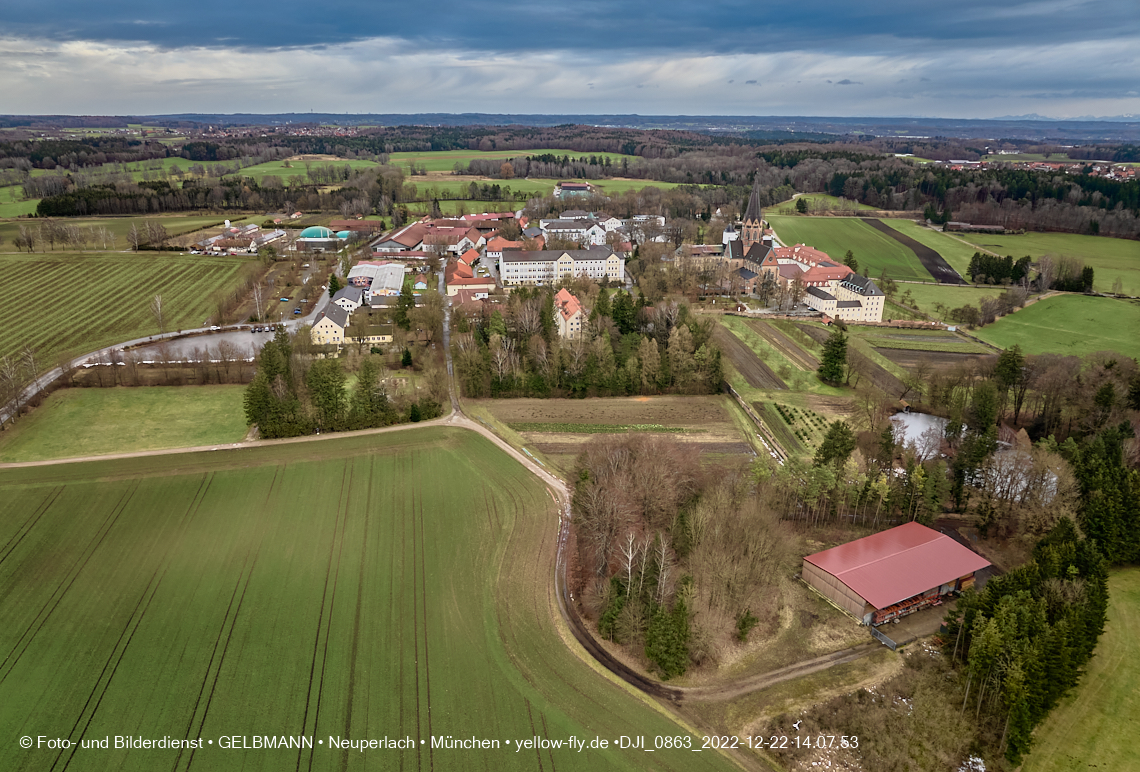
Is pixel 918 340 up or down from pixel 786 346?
up

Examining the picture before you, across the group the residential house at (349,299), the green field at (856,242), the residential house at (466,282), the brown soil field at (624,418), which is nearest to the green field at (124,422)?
the brown soil field at (624,418)

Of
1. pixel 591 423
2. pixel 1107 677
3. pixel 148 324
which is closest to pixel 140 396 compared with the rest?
pixel 148 324

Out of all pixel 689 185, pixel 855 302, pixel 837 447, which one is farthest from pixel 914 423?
pixel 689 185

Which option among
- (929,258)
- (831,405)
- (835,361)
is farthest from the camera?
(929,258)

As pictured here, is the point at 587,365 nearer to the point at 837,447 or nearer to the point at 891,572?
the point at 837,447

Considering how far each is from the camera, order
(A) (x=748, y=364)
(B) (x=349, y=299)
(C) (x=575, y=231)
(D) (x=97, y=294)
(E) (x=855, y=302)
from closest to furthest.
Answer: (A) (x=748, y=364), (B) (x=349, y=299), (E) (x=855, y=302), (D) (x=97, y=294), (C) (x=575, y=231)

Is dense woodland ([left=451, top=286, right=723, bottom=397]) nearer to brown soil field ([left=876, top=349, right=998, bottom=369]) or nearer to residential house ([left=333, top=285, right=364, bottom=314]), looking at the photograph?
brown soil field ([left=876, top=349, right=998, bottom=369])

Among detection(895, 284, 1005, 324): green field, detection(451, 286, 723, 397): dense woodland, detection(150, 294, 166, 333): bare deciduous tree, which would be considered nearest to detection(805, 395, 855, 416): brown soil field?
detection(451, 286, 723, 397): dense woodland
